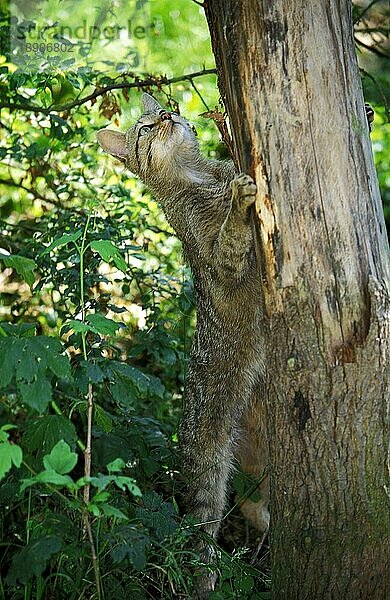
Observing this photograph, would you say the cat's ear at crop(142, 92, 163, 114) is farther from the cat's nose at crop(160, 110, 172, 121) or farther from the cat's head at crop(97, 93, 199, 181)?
the cat's nose at crop(160, 110, 172, 121)

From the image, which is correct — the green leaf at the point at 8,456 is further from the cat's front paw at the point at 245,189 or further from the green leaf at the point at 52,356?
the cat's front paw at the point at 245,189

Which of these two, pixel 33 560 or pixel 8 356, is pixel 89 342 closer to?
pixel 8 356

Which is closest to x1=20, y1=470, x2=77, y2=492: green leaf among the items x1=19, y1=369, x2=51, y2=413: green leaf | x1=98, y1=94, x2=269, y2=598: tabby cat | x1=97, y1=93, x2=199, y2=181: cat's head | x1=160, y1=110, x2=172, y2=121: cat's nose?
x1=19, y1=369, x2=51, y2=413: green leaf

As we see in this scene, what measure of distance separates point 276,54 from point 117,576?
6.68 feet

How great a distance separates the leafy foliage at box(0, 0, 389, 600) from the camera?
2615 millimetres

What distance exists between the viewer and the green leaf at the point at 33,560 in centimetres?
239

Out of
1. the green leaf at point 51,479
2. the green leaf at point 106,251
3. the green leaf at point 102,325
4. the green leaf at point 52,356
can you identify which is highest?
the green leaf at point 106,251

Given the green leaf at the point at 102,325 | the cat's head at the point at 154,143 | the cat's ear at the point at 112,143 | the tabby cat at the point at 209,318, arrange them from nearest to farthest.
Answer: the green leaf at the point at 102,325
the tabby cat at the point at 209,318
the cat's head at the point at 154,143
the cat's ear at the point at 112,143

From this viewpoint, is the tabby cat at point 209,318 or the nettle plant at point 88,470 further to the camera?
the tabby cat at point 209,318

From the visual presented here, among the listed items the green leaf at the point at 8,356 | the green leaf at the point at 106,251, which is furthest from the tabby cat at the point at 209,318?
the green leaf at the point at 8,356

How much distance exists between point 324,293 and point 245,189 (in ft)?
1.58

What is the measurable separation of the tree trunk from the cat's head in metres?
1.39

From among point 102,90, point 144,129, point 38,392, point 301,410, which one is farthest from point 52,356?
point 102,90

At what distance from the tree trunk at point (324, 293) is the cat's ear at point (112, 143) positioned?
5.57ft
